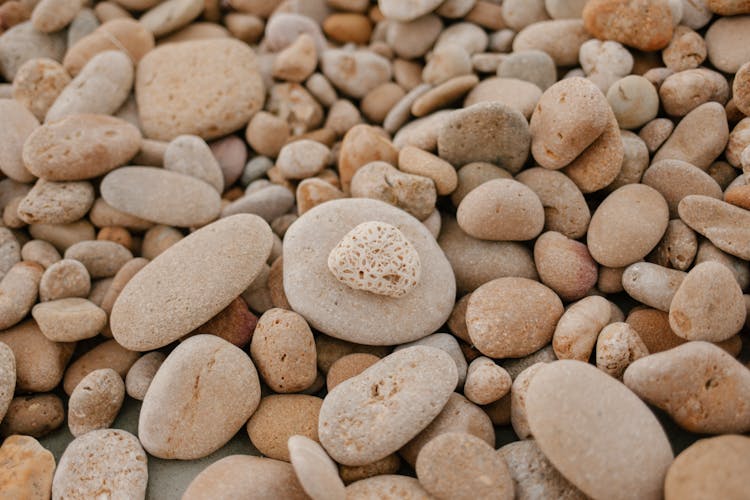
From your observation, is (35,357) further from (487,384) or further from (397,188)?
(487,384)

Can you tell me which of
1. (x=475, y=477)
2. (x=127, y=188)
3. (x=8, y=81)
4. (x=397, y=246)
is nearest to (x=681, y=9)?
(x=397, y=246)

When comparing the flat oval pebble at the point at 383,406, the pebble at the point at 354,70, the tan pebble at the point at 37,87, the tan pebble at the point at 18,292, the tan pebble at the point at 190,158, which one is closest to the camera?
the flat oval pebble at the point at 383,406

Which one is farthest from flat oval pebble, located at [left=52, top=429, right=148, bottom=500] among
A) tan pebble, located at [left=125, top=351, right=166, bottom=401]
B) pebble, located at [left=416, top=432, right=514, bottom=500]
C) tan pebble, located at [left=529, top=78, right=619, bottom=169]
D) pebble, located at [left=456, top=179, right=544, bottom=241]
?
tan pebble, located at [left=529, top=78, right=619, bottom=169]

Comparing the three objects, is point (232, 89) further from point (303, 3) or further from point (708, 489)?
point (708, 489)

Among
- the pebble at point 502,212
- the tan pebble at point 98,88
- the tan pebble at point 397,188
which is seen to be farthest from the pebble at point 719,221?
the tan pebble at point 98,88

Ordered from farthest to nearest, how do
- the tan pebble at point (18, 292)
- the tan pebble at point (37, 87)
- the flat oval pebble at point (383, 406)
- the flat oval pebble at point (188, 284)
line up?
the tan pebble at point (37, 87), the tan pebble at point (18, 292), the flat oval pebble at point (188, 284), the flat oval pebble at point (383, 406)

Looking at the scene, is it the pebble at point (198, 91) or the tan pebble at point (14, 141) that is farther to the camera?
the pebble at point (198, 91)

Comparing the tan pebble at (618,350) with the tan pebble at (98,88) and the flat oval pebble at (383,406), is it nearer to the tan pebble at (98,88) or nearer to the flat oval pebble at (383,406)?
the flat oval pebble at (383,406)

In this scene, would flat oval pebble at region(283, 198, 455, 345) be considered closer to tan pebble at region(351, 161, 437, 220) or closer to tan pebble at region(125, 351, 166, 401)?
tan pebble at region(351, 161, 437, 220)
